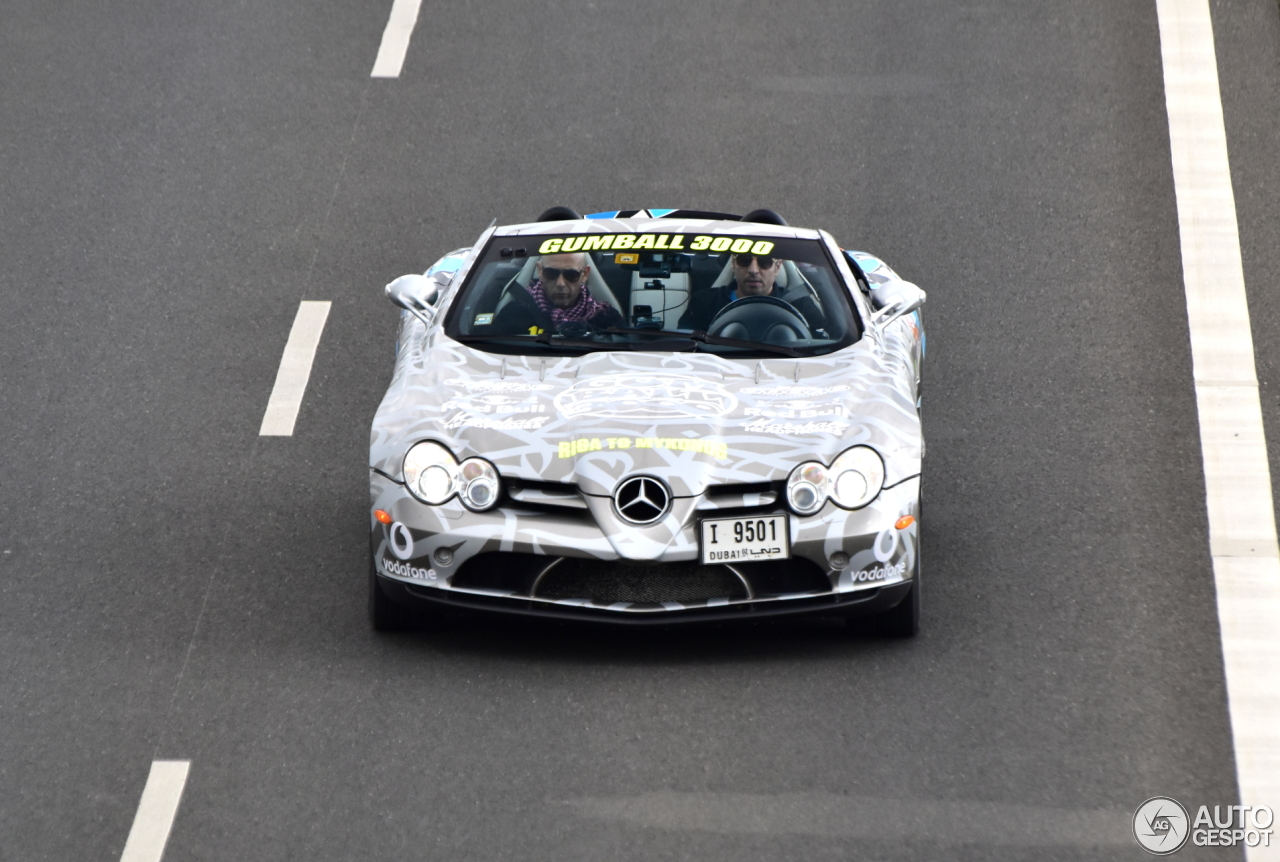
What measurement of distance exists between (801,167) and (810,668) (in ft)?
21.0

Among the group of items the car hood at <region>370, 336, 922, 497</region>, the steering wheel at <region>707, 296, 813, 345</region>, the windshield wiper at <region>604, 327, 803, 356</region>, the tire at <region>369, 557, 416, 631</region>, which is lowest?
the tire at <region>369, 557, 416, 631</region>

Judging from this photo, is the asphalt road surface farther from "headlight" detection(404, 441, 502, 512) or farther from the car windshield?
the car windshield

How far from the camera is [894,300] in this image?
8.77 meters

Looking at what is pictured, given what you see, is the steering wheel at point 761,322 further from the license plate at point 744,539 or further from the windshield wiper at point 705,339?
the license plate at point 744,539

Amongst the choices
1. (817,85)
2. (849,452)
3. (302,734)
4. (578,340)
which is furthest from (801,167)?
(302,734)

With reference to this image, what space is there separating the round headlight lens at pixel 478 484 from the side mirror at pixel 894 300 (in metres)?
2.16

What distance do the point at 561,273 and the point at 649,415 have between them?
4.73 feet

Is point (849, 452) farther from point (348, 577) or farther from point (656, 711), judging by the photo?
point (348, 577)

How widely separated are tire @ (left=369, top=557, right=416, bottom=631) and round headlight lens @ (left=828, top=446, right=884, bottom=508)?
5.98 feet

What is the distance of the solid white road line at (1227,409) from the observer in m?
7.31

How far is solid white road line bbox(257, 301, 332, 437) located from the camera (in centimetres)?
1021

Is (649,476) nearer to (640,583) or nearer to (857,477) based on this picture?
(640,583)

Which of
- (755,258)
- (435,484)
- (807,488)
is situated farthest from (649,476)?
(755,258)

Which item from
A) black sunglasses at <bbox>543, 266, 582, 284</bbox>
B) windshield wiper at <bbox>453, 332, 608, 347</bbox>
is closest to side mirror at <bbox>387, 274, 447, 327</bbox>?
windshield wiper at <bbox>453, 332, 608, 347</bbox>
